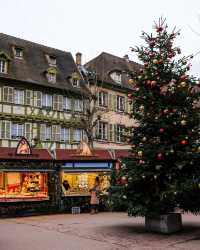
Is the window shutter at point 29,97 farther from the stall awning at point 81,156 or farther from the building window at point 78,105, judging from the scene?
the stall awning at point 81,156

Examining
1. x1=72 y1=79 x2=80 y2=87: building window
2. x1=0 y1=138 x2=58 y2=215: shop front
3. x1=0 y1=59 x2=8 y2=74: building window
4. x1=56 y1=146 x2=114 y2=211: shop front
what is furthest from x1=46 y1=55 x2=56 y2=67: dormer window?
x1=0 y1=138 x2=58 y2=215: shop front

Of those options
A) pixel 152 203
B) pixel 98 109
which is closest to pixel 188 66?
pixel 152 203

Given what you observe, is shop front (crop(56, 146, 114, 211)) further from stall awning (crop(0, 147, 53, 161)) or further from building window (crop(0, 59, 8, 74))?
building window (crop(0, 59, 8, 74))

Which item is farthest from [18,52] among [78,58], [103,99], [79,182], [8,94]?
[79,182]

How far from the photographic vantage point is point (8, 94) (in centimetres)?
3191

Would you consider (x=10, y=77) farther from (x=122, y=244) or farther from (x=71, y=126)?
(x=122, y=244)

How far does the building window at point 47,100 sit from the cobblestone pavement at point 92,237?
20276 mm

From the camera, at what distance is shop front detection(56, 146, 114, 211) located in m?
19.2

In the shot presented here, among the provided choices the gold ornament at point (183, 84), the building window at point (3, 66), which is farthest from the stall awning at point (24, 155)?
the building window at point (3, 66)

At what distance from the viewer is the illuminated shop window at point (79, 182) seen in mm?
19203

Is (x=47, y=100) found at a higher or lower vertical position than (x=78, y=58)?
lower

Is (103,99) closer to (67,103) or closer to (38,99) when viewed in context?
(67,103)

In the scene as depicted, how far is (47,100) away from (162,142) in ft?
76.2

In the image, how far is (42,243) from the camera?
34.0 ft
